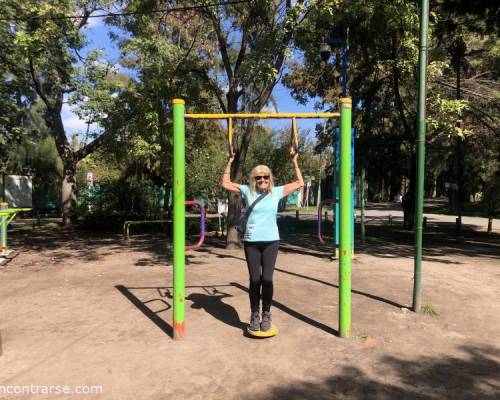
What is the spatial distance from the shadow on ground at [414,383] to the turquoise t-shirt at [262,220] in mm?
1376

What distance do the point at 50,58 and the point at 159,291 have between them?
10314mm

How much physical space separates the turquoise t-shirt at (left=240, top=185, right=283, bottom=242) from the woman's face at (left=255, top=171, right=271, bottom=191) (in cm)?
9

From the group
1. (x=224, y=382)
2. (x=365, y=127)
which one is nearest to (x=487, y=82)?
(x=365, y=127)

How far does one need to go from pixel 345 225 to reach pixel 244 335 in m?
1.49

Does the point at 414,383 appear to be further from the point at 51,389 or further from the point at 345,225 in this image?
the point at 51,389

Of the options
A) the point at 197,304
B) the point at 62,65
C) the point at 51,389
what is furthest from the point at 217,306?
the point at 62,65

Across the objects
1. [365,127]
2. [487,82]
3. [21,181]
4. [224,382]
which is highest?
[487,82]

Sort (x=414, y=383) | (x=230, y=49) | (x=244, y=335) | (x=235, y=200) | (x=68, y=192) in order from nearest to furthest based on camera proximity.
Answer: (x=414, y=383) < (x=244, y=335) < (x=235, y=200) < (x=230, y=49) < (x=68, y=192)

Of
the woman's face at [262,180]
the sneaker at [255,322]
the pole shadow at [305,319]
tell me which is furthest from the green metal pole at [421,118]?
the sneaker at [255,322]

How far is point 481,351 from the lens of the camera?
4.28m

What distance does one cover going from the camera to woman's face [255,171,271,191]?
456 cm

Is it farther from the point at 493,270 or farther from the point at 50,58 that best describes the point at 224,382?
→ the point at 50,58

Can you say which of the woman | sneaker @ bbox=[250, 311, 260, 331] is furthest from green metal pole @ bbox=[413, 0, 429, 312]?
sneaker @ bbox=[250, 311, 260, 331]

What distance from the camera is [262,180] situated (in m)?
4.57
